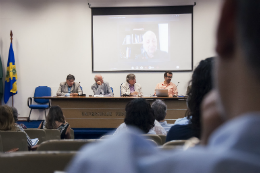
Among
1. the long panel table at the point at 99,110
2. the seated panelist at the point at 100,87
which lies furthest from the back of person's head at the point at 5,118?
the seated panelist at the point at 100,87

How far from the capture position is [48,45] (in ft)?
23.2

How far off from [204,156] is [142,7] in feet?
23.1

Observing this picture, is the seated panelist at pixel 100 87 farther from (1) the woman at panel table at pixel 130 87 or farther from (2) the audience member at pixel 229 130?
(2) the audience member at pixel 229 130

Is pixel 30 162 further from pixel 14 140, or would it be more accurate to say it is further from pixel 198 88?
pixel 14 140

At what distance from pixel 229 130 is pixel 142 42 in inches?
266

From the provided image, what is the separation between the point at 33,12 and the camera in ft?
23.3

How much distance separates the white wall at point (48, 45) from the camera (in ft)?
22.7

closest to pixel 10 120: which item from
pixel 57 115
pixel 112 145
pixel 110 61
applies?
pixel 57 115

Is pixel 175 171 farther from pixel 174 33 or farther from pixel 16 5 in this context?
pixel 16 5

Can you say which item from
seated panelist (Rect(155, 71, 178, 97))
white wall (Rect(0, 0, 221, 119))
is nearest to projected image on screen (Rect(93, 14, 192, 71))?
white wall (Rect(0, 0, 221, 119))

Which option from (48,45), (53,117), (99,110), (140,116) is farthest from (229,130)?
(48,45)

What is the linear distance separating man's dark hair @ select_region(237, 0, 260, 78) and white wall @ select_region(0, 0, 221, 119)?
664 centimetres

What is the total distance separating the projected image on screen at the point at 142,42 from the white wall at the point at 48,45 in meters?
0.35

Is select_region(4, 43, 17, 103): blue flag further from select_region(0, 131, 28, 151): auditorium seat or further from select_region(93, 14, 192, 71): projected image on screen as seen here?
select_region(0, 131, 28, 151): auditorium seat
